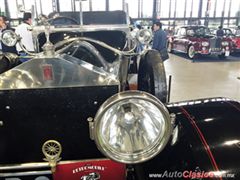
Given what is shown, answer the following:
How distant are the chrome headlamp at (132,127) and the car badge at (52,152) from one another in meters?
0.29

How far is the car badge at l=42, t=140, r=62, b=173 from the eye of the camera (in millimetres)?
1320

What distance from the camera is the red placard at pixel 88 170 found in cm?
138

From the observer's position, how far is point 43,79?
1.31 meters

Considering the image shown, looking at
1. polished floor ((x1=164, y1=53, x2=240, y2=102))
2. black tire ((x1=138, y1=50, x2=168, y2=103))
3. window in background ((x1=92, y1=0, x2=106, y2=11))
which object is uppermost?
window in background ((x1=92, y1=0, x2=106, y2=11))

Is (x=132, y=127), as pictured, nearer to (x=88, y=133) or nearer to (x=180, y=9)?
(x=88, y=133)

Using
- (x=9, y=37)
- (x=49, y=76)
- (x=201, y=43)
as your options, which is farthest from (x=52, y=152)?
(x=201, y=43)

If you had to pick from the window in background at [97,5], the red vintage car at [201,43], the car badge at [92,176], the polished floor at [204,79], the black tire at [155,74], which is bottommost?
the polished floor at [204,79]

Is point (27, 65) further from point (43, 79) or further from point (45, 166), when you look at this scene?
point (45, 166)

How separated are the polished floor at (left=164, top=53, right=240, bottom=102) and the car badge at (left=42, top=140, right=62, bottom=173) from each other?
3.87 m

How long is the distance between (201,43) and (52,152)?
30.2 feet

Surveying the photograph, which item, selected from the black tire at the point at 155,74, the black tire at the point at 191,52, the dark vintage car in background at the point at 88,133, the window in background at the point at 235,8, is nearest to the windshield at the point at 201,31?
the black tire at the point at 191,52

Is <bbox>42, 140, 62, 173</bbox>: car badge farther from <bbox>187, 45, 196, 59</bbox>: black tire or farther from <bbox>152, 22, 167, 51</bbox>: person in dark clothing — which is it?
<bbox>187, 45, 196, 59</bbox>: black tire

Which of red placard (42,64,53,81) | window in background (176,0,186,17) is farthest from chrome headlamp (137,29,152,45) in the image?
window in background (176,0,186,17)

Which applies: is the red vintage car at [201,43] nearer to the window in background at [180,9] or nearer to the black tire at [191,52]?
the black tire at [191,52]
